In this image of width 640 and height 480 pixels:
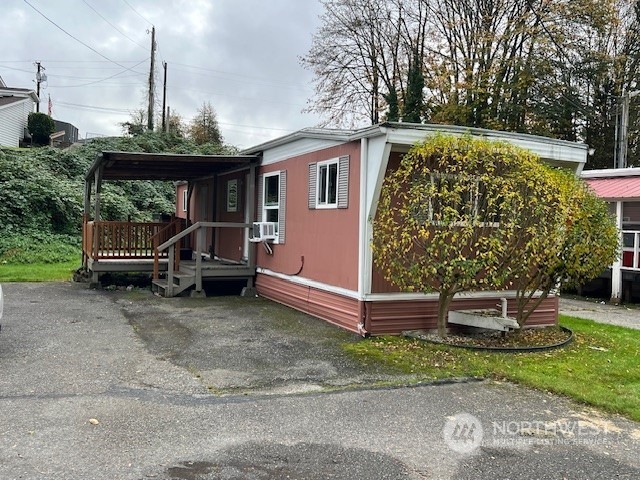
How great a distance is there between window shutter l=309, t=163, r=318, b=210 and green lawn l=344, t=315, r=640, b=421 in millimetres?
2651

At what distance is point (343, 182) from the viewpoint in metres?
7.95

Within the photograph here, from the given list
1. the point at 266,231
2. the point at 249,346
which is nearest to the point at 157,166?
the point at 266,231

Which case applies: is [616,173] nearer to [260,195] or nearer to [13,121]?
[260,195]

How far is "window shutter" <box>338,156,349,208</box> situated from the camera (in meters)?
7.86

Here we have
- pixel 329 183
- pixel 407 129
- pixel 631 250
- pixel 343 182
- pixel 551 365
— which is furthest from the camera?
pixel 631 250

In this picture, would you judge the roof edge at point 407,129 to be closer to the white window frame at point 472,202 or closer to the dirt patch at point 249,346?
the white window frame at point 472,202

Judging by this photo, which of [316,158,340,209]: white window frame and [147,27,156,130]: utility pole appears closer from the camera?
[316,158,340,209]: white window frame

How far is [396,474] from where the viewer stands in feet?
11.0

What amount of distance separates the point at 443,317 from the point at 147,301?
5450mm

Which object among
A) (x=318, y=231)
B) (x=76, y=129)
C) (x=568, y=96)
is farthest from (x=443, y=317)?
(x=76, y=129)

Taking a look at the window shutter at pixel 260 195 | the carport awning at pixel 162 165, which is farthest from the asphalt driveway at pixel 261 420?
the window shutter at pixel 260 195

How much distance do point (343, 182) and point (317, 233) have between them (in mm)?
1132

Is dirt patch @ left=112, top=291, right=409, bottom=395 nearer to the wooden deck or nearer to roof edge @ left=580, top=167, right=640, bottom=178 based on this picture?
the wooden deck

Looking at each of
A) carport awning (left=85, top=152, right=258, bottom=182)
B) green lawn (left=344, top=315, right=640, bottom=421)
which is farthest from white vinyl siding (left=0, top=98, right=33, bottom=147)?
green lawn (left=344, top=315, right=640, bottom=421)
